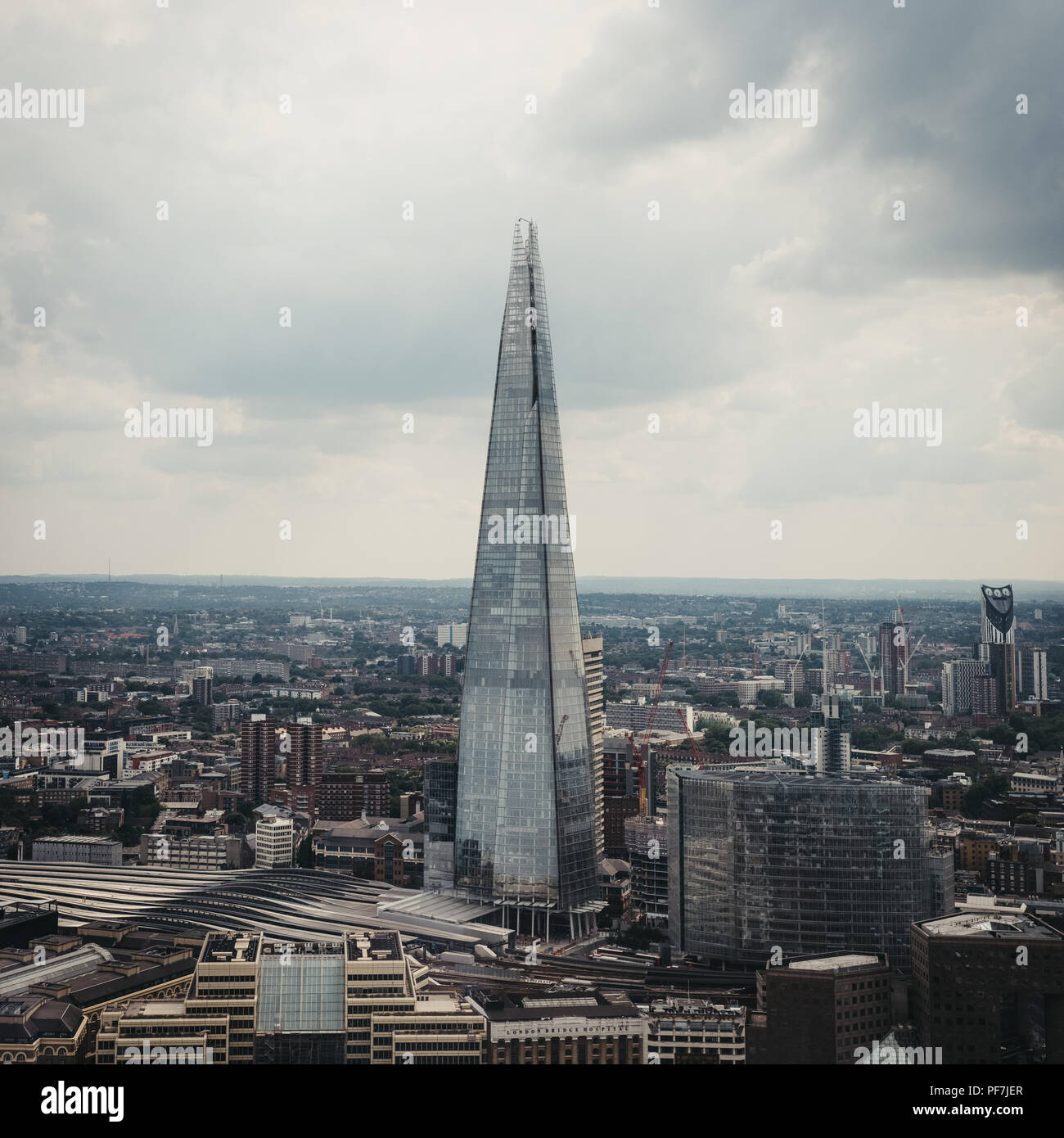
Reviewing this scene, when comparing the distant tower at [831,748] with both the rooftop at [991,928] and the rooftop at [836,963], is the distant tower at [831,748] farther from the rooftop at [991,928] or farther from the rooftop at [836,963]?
the rooftop at [836,963]

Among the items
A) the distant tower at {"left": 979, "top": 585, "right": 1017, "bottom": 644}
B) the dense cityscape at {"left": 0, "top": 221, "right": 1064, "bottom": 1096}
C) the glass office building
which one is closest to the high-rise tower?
the distant tower at {"left": 979, "top": 585, "right": 1017, "bottom": 644}

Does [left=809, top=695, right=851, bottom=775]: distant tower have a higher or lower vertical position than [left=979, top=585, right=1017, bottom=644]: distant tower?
lower

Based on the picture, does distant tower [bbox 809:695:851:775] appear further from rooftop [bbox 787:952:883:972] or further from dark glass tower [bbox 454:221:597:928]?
rooftop [bbox 787:952:883:972]

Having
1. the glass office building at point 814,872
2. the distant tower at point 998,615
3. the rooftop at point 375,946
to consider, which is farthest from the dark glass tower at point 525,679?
the distant tower at point 998,615

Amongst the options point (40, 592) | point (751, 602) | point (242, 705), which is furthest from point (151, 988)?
point (751, 602)

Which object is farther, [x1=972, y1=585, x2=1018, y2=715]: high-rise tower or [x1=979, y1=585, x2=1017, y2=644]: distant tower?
[x1=972, y1=585, x2=1018, y2=715]: high-rise tower
